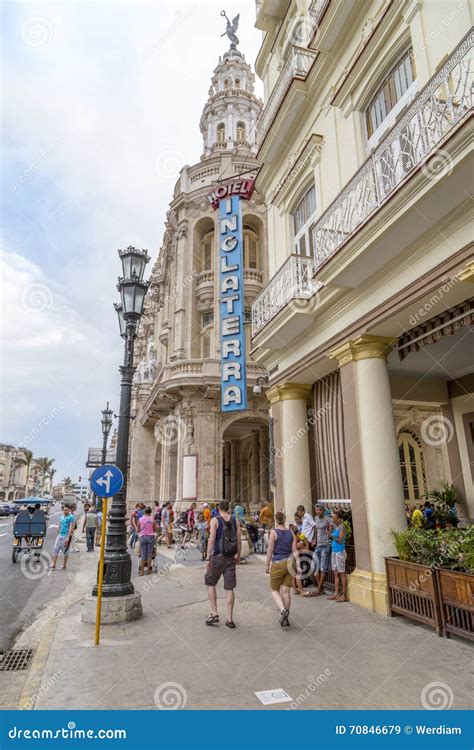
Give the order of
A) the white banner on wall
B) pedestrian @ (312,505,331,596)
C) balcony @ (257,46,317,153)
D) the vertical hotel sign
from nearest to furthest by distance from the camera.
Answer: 1. pedestrian @ (312,505,331,596)
2. balcony @ (257,46,317,153)
3. the vertical hotel sign
4. the white banner on wall

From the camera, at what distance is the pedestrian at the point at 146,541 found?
35.8 ft

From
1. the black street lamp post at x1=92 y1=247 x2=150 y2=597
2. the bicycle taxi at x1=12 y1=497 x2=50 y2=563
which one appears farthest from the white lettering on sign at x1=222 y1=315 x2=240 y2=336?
the bicycle taxi at x1=12 y1=497 x2=50 y2=563

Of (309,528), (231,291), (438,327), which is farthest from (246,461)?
(438,327)

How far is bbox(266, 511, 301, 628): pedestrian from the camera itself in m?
6.17

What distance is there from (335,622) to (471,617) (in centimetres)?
188

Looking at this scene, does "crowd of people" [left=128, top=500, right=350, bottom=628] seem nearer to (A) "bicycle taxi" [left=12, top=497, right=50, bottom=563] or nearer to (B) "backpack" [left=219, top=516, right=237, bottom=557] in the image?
(B) "backpack" [left=219, top=516, right=237, bottom=557]

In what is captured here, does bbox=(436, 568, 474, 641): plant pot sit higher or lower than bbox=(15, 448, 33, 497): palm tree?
lower

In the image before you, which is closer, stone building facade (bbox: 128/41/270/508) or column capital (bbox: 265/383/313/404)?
column capital (bbox: 265/383/313/404)

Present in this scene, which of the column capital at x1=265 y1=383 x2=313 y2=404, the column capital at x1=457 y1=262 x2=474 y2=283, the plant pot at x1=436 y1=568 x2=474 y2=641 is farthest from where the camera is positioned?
the column capital at x1=265 y1=383 x2=313 y2=404

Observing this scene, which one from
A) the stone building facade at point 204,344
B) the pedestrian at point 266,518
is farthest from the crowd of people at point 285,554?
the stone building facade at point 204,344

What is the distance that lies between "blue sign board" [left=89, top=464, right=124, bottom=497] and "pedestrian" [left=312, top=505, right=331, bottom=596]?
3.78 meters

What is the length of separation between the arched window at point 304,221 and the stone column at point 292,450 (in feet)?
11.1

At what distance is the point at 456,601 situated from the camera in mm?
5383

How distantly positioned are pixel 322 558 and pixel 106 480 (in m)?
4.52
